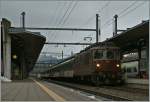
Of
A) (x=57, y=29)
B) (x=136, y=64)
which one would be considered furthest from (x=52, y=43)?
(x=136, y=64)

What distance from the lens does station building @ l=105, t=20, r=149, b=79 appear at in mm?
33784

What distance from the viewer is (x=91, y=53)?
32469 millimetres

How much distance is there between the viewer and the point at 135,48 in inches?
1708

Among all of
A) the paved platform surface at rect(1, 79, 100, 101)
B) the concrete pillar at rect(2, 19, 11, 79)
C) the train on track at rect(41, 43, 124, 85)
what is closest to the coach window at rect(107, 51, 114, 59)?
the train on track at rect(41, 43, 124, 85)

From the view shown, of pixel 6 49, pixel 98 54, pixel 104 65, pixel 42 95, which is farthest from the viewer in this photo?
pixel 6 49

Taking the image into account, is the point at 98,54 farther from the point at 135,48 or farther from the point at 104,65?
the point at 135,48

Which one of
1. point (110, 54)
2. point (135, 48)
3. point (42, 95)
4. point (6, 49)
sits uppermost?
point (6, 49)

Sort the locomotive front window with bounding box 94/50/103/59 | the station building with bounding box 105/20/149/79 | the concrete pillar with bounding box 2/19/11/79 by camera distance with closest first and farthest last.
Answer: the locomotive front window with bounding box 94/50/103/59 < the station building with bounding box 105/20/149/79 < the concrete pillar with bounding box 2/19/11/79

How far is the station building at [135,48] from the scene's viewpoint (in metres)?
33.8

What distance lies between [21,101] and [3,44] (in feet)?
122

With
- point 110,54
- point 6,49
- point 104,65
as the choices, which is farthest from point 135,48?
point 6,49

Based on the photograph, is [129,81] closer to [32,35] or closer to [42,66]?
[32,35]

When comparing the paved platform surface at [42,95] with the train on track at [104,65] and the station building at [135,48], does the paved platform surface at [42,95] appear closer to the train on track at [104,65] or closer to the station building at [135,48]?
the train on track at [104,65]

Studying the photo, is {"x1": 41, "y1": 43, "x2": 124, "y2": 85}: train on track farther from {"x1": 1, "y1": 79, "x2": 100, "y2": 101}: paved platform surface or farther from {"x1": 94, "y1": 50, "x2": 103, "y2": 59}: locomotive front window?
{"x1": 1, "y1": 79, "x2": 100, "y2": 101}: paved platform surface
